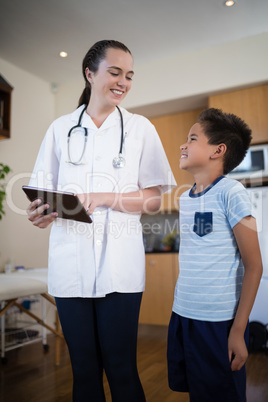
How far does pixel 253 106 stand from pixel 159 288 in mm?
1791

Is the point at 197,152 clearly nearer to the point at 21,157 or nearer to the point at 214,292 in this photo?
the point at 214,292

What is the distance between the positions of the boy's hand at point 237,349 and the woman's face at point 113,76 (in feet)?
2.35

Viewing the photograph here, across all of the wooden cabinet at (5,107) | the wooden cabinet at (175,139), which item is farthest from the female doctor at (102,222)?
the wooden cabinet at (175,139)

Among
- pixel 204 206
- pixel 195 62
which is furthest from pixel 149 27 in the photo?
pixel 204 206

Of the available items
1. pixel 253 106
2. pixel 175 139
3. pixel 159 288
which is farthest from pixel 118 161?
pixel 175 139

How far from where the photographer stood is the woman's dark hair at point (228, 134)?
41.3 inches

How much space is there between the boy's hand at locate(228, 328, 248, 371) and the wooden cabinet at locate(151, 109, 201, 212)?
8.30ft

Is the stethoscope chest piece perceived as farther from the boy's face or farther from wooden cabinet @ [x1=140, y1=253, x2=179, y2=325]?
wooden cabinet @ [x1=140, y1=253, x2=179, y2=325]

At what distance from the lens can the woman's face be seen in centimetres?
101

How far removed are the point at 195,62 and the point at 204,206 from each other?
2.40 meters

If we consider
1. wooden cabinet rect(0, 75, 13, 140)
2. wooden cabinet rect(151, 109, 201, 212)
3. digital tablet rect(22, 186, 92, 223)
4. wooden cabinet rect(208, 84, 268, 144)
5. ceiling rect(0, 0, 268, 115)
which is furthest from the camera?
wooden cabinet rect(151, 109, 201, 212)

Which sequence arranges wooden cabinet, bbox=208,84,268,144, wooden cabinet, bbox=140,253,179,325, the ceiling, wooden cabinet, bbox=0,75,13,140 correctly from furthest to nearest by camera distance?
1. wooden cabinet, bbox=140,253,179,325
2. wooden cabinet, bbox=208,84,268,144
3. wooden cabinet, bbox=0,75,13,140
4. the ceiling

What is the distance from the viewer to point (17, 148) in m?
3.05

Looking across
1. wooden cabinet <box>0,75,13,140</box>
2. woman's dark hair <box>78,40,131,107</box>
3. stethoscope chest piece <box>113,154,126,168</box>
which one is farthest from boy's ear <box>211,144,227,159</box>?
wooden cabinet <box>0,75,13,140</box>
